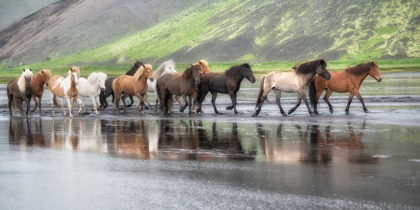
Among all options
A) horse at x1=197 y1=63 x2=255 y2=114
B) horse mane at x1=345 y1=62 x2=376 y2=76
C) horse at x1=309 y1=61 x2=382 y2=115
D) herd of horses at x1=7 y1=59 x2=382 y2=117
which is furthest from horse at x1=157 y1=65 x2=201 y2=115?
horse mane at x1=345 y1=62 x2=376 y2=76

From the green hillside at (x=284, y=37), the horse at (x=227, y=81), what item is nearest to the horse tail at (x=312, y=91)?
the horse at (x=227, y=81)

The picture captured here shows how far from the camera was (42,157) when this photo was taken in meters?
11.8

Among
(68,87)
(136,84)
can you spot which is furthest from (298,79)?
(68,87)

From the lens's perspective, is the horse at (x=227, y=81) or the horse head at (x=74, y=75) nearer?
the horse head at (x=74, y=75)

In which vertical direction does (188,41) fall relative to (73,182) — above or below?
above

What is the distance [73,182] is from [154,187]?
128 cm

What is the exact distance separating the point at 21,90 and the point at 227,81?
296 inches

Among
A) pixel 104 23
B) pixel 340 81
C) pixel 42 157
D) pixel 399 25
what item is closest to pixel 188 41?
pixel 104 23

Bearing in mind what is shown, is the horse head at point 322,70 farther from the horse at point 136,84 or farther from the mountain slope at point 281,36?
the mountain slope at point 281,36

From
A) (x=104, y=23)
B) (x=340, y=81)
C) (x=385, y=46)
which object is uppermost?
(x=104, y=23)

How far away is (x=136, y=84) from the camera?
23594mm

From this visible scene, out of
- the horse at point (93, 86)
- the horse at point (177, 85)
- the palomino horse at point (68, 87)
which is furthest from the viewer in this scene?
the horse at point (93, 86)

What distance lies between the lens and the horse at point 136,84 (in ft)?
76.7

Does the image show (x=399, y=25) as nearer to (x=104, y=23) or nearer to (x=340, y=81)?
(x=104, y=23)
